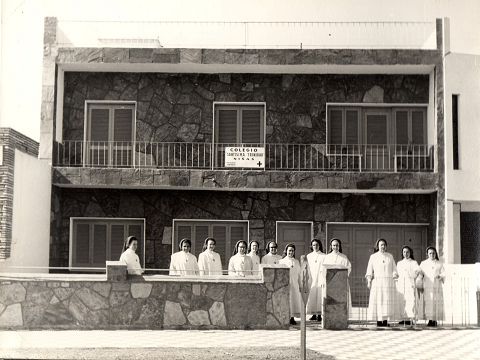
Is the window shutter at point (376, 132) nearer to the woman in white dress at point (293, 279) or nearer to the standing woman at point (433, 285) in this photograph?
the standing woman at point (433, 285)

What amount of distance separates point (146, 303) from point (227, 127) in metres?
8.10

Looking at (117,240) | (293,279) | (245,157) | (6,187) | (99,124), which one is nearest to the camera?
(293,279)

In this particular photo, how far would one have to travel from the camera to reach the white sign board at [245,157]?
20531 mm

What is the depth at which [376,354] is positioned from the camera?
1121 centimetres

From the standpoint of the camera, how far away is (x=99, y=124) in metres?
21.2

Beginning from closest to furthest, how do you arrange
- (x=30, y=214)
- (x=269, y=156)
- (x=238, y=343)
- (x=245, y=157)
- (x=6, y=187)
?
(x=238, y=343) → (x=6, y=187) → (x=30, y=214) → (x=245, y=157) → (x=269, y=156)

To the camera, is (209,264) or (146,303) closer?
(146,303)

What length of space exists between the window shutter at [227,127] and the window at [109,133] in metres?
2.37

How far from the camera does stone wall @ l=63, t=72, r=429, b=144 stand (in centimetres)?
2098

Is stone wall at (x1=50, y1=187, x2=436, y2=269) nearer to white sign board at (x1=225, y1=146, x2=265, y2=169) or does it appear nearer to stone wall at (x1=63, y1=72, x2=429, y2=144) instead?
white sign board at (x1=225, y1=146, x2=265, y2=169)

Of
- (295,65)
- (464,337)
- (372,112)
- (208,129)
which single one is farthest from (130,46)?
(464,337)

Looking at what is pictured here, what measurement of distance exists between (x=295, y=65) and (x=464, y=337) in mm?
9170

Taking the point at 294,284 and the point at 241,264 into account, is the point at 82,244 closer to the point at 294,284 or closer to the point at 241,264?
the point at 241,264

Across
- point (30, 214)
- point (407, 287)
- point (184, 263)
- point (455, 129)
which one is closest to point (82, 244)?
point (30, 214)
